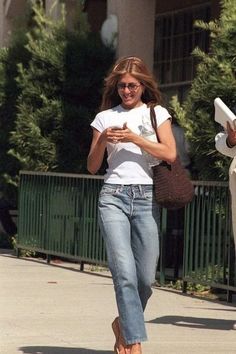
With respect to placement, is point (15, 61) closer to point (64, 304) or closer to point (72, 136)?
point (72, 136)

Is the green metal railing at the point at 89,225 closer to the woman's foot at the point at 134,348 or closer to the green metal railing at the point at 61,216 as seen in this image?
the green metal railing at the point at 61,216

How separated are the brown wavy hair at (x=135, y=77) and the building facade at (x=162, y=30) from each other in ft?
25.0

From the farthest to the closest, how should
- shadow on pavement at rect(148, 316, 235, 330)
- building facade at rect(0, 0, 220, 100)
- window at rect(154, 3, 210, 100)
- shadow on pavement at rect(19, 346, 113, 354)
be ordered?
window at rect(154, 3, 210, 100) < building facade at rect(0, 0, 220, 100) < shadow on pavement at rect(148, 316, 235, 330) < shadow on pavement at rect(19, 346, 113, 354)

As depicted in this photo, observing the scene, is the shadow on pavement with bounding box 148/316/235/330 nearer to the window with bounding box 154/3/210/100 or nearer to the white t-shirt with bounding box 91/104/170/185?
the white t-shirt with bounding box 91/104/170/185

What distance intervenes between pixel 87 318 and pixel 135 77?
3.14m

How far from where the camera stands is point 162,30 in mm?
19109

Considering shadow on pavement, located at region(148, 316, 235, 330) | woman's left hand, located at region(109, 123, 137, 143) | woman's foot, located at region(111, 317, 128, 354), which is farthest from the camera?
shadow on pavement, located at region(148, 316, 235, 330)

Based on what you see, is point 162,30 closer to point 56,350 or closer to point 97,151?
point 56,350

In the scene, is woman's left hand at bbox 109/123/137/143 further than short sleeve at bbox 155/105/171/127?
No

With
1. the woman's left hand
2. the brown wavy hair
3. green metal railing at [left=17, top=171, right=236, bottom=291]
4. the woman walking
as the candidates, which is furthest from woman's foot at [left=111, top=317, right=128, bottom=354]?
green metal railing at [left=17, top=171, right=236, bottom=291]

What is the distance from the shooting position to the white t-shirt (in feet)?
23.6

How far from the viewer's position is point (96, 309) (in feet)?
33.9

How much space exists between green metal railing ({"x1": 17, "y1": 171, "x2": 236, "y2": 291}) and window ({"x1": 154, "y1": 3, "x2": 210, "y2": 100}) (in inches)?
144

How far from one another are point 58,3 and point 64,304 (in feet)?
25.2
